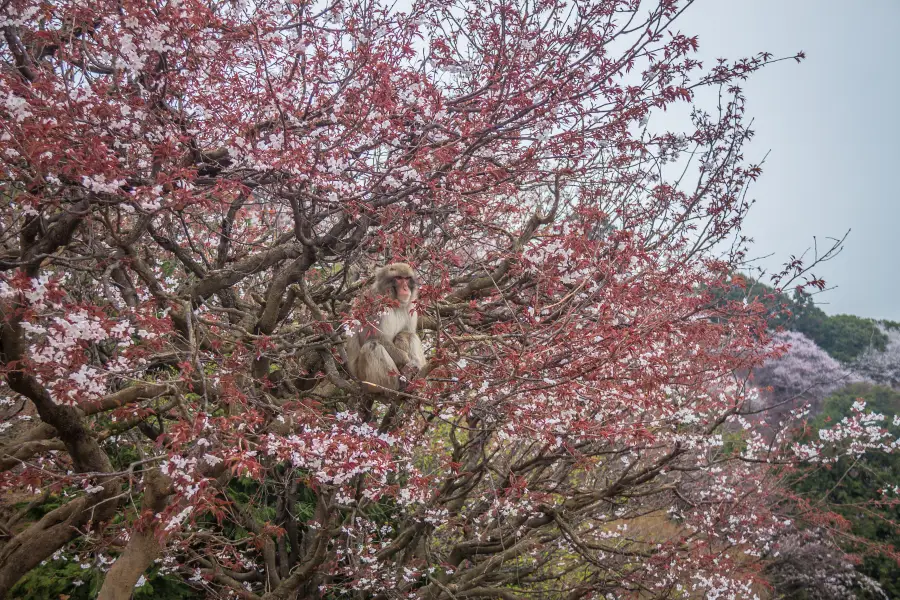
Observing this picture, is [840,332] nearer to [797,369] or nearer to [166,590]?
[797,369]

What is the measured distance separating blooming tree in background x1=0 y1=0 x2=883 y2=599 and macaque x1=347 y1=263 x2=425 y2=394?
22 centimetres

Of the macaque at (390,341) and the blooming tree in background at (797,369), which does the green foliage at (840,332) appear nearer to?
the blooming tree in background at (797,369)

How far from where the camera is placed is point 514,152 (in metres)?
5.75

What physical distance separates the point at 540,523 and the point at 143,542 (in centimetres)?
390

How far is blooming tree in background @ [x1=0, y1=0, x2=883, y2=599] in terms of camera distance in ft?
11.8

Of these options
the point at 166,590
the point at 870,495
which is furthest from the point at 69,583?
the point at 870,495

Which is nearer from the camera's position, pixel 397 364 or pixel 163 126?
pixel 163 126

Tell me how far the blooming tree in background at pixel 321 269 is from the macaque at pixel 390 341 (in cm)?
22

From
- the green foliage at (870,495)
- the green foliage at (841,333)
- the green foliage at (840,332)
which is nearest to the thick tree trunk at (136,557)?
the green foliage at (870,495)

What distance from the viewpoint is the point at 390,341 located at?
5.38m

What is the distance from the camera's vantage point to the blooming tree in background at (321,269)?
11.8 feet

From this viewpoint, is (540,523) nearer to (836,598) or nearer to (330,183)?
(330,183)

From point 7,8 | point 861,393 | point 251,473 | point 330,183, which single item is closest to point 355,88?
point 330,183

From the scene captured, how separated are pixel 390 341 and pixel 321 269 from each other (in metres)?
2.22
